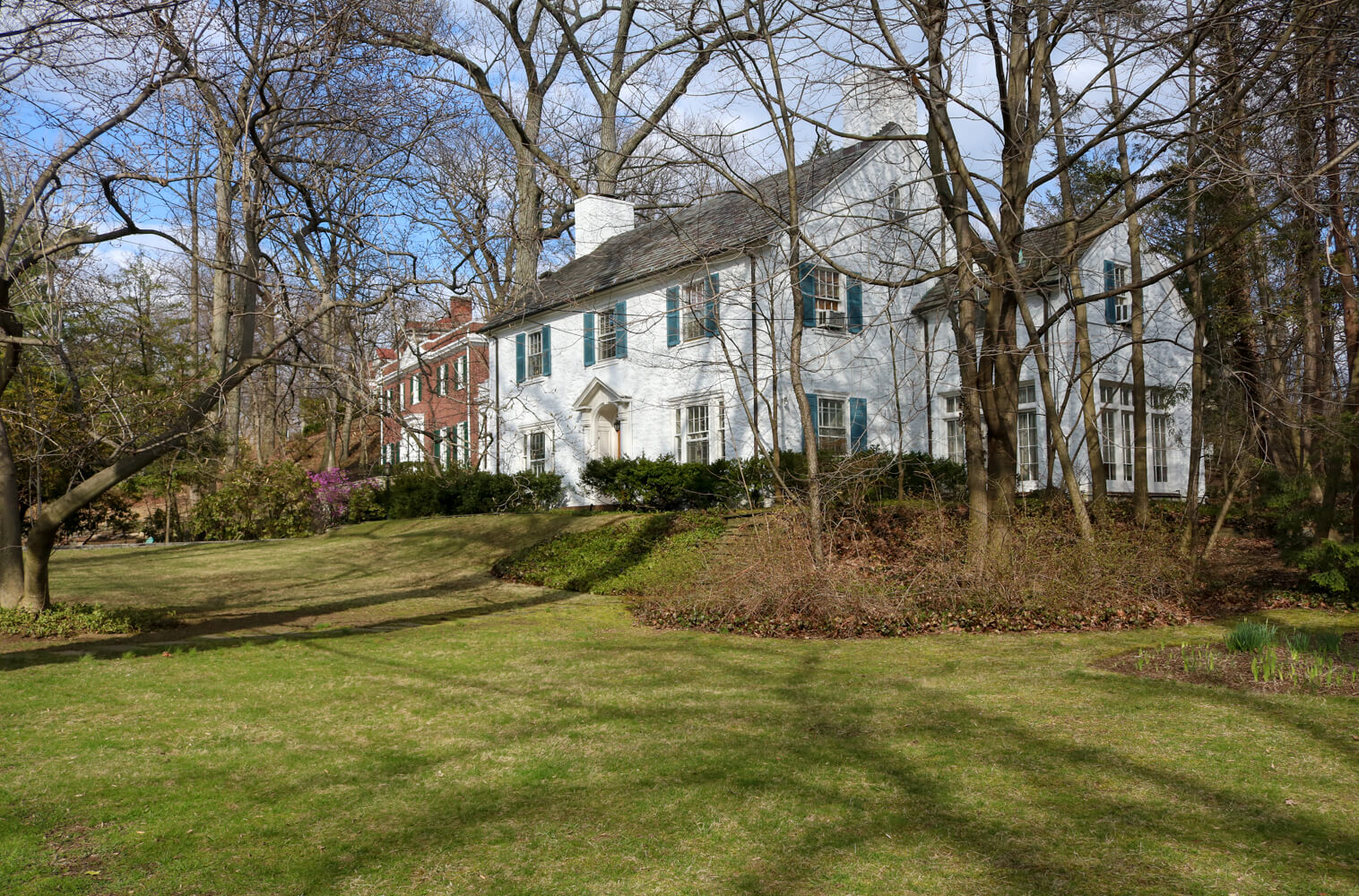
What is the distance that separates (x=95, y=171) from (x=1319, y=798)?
10345 millimetres

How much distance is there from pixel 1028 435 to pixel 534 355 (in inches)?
486

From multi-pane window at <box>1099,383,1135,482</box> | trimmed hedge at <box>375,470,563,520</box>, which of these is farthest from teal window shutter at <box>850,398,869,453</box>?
trimmed hedge at <box>375,470,563,520</box>

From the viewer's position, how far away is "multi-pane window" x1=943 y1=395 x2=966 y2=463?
19906 mm

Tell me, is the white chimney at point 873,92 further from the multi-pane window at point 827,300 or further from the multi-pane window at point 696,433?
the multi-pane window at point 696,433

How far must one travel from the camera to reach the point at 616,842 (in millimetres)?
4148

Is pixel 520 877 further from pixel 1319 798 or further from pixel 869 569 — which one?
pixel 869 569

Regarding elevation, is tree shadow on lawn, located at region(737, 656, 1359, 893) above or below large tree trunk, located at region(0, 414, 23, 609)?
below

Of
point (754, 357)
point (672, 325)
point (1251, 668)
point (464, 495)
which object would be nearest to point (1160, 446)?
point (754, 357)

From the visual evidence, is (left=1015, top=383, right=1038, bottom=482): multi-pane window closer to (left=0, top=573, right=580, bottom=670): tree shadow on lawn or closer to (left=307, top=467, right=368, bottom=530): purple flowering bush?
(left=0, top=573, right=580, bottom=670): tree shadow on lawn

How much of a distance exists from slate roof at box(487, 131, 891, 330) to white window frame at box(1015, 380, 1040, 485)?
18.3 feet

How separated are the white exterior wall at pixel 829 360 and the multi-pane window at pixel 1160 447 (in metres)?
0.14

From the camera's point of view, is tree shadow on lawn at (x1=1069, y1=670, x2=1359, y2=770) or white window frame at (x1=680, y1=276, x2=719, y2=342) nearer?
tree shadow on lawn at (x1=1069, y1=670, x2=1359, y2=770)

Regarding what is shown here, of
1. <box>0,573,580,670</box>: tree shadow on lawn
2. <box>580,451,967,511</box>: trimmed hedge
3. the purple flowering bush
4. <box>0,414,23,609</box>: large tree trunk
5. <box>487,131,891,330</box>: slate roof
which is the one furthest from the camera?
the purple flowering bush

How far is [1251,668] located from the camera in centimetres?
688
